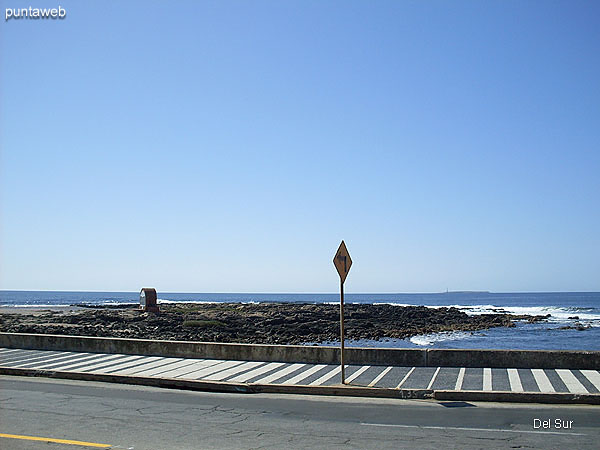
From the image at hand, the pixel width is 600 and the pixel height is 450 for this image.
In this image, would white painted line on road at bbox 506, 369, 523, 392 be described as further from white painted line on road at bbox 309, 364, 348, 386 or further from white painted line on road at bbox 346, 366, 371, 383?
Result: white painted line on road at bbox 309, 364, 348, 386

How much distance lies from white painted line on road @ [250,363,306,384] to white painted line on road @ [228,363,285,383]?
347 millimetres

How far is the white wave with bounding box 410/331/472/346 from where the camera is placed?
149ft

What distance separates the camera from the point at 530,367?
49.4 ft

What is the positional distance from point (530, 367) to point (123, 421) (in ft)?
32.9

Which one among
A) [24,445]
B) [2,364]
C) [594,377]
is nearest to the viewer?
[24,445]

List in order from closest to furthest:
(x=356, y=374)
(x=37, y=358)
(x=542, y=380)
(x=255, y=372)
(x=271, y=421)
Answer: (x=271, y=421) < (x=542, y=380) < (x=356, y=374) < (x=255, y=372) < (x=37, y=358)

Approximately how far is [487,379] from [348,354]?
13.0ft

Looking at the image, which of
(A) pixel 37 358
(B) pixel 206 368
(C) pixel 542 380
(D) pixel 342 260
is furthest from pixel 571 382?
(A) pixel 37 358

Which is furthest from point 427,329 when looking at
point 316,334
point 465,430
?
point 465,430

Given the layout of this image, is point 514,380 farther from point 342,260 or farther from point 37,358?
point 37,358

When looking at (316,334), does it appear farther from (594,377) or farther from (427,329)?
(594,377)

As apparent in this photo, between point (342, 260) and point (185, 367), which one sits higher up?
point (342, 260)

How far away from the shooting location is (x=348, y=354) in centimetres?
1633

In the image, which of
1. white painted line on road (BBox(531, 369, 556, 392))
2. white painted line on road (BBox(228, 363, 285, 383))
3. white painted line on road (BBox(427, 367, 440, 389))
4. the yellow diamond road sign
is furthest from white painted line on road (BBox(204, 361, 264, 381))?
white painted line on road (BBox(531, 369, 556, 392))
